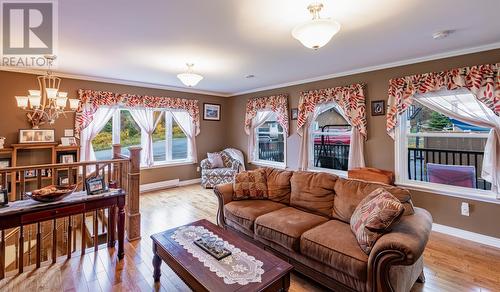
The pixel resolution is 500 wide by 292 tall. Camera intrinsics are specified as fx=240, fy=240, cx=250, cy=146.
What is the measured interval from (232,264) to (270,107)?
4.26 m

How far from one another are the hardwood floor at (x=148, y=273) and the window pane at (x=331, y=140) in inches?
74.8

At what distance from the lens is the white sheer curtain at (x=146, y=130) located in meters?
5.33

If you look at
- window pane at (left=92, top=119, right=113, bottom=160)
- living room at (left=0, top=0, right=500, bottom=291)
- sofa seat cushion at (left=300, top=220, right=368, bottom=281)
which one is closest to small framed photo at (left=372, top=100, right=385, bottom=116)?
living room at (left=0, top=0, right=500, bottom=291)

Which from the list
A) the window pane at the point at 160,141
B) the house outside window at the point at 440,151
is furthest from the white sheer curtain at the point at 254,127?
the house outside window at the point at 440,151

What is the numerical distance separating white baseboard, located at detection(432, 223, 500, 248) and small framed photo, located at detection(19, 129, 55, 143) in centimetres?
630

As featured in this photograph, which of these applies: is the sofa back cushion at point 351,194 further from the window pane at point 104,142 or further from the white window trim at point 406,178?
the window pane at point 104,142

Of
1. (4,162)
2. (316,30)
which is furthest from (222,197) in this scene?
(4,162)

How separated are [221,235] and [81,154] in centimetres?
386

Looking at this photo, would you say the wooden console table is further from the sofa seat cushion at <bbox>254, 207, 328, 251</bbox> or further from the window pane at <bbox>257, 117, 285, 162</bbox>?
the window pane at <bbox>257, 117, 285, 162</bbox>

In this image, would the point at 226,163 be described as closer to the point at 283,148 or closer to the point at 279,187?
the point at 283,148

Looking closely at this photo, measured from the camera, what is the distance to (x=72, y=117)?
4.50m

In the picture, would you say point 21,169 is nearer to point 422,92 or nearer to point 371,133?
point 371,133

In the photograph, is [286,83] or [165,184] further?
[165,184]

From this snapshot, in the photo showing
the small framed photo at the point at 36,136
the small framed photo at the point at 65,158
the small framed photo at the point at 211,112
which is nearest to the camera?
the small framed photo at the point at 36,136
